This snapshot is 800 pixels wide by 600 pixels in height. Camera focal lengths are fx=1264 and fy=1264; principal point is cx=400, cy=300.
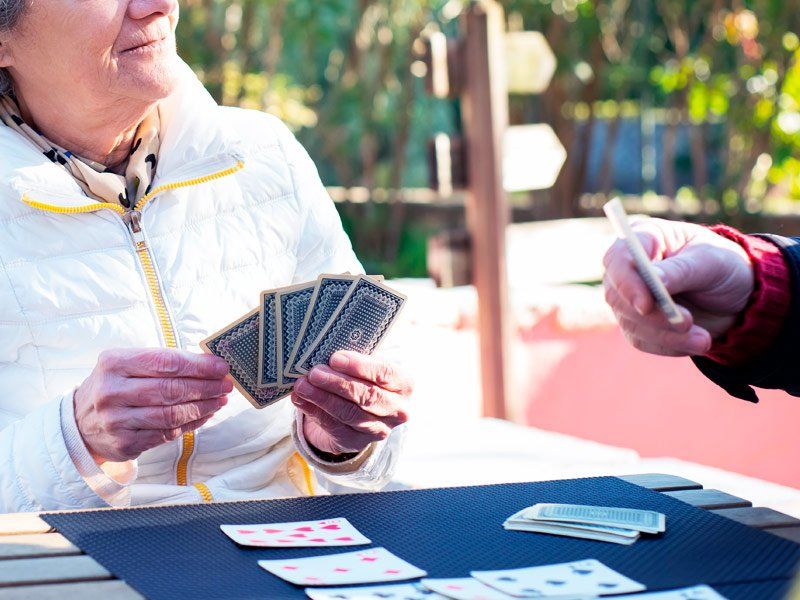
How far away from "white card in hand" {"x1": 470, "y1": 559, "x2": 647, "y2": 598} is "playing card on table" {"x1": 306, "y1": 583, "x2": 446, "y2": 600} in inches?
3.9

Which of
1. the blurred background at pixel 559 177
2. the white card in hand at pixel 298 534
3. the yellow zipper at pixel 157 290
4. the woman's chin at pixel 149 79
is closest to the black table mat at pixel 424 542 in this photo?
the white card in hand at pixel 298 534

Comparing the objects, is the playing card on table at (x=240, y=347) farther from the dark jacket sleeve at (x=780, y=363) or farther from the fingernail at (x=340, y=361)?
the dark jacket sleeve at (x=780, y=363)

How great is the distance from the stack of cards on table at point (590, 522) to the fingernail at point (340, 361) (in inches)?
16.8

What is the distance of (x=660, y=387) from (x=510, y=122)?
22.9 ft

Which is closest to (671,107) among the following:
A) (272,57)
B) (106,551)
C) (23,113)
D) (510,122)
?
(510,122)

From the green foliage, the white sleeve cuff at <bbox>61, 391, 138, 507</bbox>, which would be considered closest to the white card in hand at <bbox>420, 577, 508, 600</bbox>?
the white sleeve cuff at <bbox>61, 391, 138, 507</bbox>

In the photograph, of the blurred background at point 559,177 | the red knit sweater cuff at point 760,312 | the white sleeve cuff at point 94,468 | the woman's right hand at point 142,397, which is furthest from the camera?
the blurred background at point 559,177

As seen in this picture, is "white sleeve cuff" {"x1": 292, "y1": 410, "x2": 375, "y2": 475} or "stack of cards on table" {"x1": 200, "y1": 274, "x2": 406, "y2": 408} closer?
"stack of cards on table" {"x1": 200, "y1": 274, "x2": 406, "y2": 408}

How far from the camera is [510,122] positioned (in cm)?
1265

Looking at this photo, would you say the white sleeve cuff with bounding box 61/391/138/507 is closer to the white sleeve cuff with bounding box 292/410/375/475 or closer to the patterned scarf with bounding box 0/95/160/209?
the white sleeve cuff with bounding box 292/410/375/475

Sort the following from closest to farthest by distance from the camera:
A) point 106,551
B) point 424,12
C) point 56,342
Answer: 1. point 106,551
2. point 56,342
3. point 424,12

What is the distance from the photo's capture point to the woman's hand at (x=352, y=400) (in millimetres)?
2295

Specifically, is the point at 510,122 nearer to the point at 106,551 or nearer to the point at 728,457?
the point at 728,457

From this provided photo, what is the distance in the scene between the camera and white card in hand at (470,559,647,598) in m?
1.67
